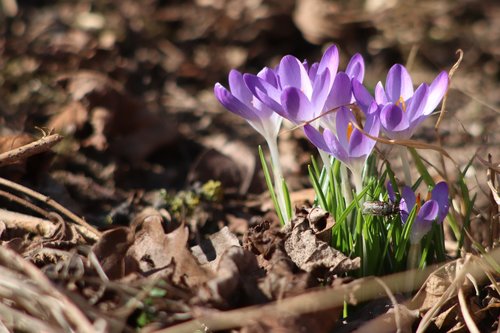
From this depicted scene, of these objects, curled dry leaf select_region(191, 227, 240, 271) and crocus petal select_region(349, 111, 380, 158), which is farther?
curled dry leaf select_region(191, 227, 240, 271)

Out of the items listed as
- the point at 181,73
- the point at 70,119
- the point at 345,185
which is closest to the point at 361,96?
the point at 345,185

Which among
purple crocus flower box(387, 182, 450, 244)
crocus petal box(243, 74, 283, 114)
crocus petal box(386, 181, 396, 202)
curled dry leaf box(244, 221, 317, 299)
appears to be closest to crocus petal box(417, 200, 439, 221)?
purple crocus flower box(387, 182, 450, 244)

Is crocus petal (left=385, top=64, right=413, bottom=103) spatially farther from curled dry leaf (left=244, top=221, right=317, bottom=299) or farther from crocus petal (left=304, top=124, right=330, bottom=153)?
curled dry leaf (left=244, top=221, right=317, bottom=299)

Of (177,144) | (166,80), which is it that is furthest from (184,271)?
(166,80)

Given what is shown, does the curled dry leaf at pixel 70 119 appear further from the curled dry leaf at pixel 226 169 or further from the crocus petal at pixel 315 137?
the crocus petal at pixel 315 137

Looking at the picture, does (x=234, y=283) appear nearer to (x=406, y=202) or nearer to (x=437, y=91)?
(x=406, y=202)

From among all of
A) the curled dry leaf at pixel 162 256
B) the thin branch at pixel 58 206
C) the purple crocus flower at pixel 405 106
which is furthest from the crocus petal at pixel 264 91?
the thin branch at pixel 58 206
